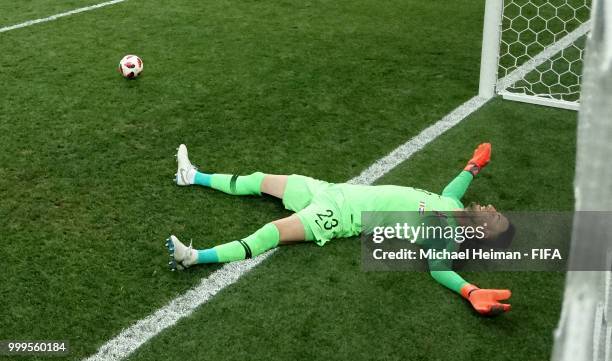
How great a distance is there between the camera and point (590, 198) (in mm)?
1408

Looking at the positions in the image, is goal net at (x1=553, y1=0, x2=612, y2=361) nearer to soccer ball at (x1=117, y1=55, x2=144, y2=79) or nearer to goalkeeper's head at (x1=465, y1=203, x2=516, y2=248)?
goalkeeper's head at (x1=465, y1=203, x2=516, y2=248)

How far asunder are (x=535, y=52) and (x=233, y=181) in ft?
10.4

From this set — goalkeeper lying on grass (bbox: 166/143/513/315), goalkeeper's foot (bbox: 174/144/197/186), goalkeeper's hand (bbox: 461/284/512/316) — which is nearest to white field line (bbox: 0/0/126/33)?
goalkeeper's foot (bbox: 174/144/197/186)

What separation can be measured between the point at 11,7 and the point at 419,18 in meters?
3.80

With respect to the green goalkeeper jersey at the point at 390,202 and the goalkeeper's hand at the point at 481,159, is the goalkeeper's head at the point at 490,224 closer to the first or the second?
the green goalkeeper jersey at the point at 390,202

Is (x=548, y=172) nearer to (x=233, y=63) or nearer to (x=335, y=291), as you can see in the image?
(x=335, y=291)

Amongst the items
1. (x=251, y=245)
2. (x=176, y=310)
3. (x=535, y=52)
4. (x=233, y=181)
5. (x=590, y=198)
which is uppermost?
(x=590, y=198)

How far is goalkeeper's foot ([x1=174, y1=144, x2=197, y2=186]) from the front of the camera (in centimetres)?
402

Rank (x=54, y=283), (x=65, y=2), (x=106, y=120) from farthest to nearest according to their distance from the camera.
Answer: (x=65, y=2) < (x=106, y=120) < (x=54, y=283)

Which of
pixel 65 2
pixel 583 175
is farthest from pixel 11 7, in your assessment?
pixel 583 175

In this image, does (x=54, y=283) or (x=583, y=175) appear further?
(x=54, y=283)

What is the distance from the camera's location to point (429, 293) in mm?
3254

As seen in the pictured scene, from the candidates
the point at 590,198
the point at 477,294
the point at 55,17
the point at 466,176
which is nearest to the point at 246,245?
the point at 477,294

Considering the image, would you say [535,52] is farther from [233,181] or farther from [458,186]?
[233,181]
